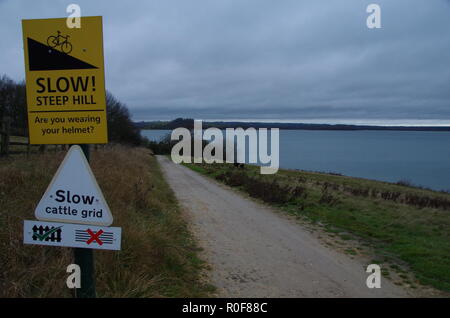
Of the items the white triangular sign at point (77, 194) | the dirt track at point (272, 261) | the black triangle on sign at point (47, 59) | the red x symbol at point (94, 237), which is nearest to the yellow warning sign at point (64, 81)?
the black triangle on sign at point (47, 59)

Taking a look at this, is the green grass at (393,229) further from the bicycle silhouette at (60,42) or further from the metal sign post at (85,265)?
the bicycle silhouette at (60,42)

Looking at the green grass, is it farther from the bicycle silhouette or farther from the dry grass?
the bicycle silhouette

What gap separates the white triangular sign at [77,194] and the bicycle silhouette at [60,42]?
85 cm

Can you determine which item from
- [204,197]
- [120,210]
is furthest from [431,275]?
[204,197]

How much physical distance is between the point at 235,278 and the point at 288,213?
5.86 m

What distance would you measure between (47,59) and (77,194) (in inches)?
47.4

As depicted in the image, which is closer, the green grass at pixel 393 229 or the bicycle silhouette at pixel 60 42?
the bicycle silhouette at pixel 60 42

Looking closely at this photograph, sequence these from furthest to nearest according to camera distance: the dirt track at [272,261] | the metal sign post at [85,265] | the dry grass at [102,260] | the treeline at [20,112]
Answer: the treeline at [20,112] < the dirt track at [272,261] < the dry grass at [102,260] < the metal sign post at [85,265]

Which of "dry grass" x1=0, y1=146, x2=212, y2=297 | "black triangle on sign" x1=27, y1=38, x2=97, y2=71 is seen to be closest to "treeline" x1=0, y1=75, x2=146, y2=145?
"dry grass" x1=0, y1=146, x2=212, y2=297

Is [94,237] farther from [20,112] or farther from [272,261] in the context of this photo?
[20,112]

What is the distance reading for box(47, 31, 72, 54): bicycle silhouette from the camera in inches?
98.3

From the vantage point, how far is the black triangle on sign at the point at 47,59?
252 cm

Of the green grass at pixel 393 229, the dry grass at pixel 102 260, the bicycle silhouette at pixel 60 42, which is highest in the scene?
the bicycle silhouette at pixel 60 42

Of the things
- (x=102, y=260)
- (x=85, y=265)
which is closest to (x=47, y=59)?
(x=85, y=265)
